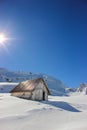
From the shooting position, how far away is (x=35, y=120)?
22.8m

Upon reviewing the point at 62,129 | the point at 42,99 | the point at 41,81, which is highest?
the point at 41,81

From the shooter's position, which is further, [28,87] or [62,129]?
[28,87]

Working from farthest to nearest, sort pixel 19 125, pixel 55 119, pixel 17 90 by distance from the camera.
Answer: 1. pixel 17 90
2. pixel 55 119
3. pixel 19 125

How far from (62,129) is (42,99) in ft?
82.2

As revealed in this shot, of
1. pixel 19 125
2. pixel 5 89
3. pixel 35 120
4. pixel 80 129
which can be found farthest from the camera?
pixel 5 89

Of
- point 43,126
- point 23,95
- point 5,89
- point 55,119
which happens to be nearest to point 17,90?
point 23,95

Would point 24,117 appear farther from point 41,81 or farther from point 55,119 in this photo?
point 41,81

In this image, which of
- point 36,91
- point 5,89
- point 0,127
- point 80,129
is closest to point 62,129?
point 80,129

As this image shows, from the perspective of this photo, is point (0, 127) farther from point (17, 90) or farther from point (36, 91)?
point (17, 90)

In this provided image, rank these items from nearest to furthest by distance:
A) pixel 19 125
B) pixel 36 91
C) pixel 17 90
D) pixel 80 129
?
pixel 80 129
pixel 19 125
pixel 36 91
pixel 17 90

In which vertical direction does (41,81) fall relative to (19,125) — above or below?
above

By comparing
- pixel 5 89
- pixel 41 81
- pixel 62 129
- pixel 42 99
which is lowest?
pixel 62 129

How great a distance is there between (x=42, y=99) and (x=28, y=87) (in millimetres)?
3563

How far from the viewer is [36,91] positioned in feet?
141
